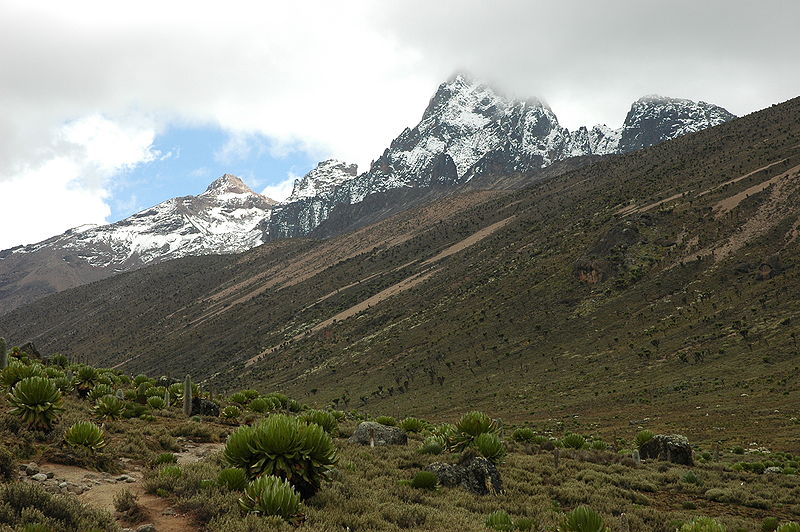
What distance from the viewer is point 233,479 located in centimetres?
989

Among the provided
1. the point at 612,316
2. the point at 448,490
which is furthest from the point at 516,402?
the point at 448,490

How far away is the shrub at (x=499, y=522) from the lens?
410 inches

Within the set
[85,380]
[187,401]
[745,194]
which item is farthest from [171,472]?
[745,194]

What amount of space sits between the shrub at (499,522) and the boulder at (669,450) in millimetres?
14670

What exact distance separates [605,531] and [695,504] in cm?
815

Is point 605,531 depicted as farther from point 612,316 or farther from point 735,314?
point 612,316

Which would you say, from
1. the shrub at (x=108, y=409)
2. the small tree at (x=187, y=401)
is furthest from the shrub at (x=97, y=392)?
the shrub at (x=108, y=409)

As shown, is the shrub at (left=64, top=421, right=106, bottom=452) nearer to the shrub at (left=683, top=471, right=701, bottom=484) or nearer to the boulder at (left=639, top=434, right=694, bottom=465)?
the shrub at (left=683, top=471, right=701, bottom=484)

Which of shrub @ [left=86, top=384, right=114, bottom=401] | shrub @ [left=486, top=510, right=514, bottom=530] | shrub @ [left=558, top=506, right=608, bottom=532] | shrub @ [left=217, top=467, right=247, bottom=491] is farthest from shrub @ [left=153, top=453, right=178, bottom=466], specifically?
shrub @ [left=558, top=506, right=608, bottom=532]

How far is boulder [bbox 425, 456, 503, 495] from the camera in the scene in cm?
1356

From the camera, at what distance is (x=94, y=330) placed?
182 meters

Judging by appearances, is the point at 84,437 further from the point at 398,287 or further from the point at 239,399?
the point at 398,287

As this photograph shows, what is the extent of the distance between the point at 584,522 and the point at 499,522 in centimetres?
218

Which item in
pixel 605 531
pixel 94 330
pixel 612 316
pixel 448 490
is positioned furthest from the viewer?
pixel 94 330
